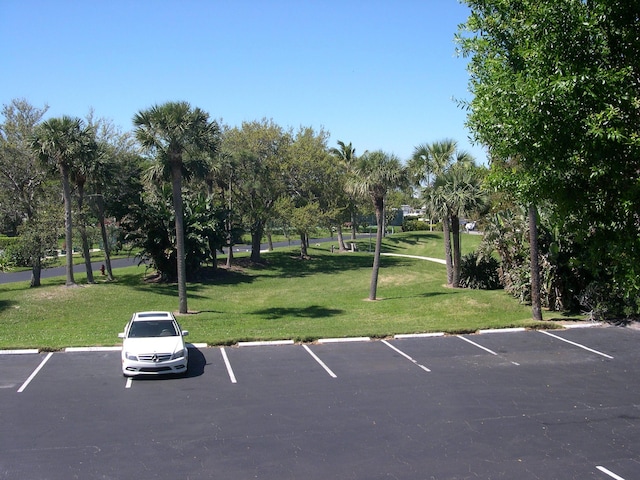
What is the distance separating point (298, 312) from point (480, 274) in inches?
434

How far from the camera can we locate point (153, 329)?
15.1m

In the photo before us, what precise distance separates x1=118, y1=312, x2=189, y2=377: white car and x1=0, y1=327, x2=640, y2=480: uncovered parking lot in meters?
0.31

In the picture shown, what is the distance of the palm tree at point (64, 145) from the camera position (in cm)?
2756

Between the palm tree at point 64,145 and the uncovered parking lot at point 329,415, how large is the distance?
14.5 metres

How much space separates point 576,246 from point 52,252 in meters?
25.8

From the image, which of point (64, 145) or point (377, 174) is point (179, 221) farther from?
point (377, 174)

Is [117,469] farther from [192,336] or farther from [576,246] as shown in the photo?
[576,246]

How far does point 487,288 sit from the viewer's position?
31594mm

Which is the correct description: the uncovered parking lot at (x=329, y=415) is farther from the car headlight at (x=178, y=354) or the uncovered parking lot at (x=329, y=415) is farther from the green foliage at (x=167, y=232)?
the green foliage at (x=167, y=232)

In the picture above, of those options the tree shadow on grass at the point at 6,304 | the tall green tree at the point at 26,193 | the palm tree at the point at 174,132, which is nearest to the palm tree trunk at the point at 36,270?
the tall green tree at the point at 26,193

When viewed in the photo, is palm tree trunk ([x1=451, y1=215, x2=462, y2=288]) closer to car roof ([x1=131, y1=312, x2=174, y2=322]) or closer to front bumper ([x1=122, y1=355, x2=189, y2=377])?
car roof ([x1=131, y1=312, x2=174, y2=322])

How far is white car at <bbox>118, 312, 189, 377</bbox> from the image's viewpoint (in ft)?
44.7

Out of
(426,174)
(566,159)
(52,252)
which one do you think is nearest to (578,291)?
(426,174)

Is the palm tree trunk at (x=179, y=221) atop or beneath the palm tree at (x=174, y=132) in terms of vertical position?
beneath
